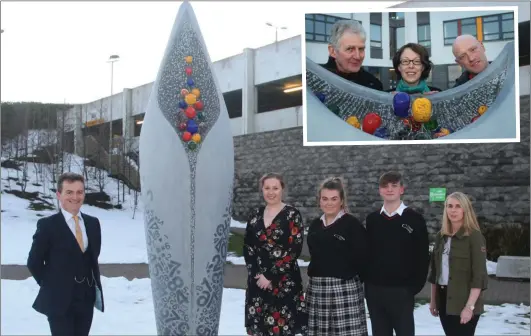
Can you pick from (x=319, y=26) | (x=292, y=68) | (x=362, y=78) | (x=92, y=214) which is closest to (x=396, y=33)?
(x=362, y=78)

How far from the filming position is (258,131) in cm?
1399

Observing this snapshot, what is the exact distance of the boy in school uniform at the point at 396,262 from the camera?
8.86 ft

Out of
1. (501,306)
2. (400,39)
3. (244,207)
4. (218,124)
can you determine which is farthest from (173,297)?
(244,207)

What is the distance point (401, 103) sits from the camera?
20.2ft

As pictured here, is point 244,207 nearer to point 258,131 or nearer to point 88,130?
point 258,131

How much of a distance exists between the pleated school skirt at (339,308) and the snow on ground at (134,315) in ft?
4.60

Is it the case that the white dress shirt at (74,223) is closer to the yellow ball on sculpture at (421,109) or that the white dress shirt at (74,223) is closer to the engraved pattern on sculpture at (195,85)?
the engraved pattern on sculpture at (195,85)

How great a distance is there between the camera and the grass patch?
8516mm

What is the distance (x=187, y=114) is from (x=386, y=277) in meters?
1.41

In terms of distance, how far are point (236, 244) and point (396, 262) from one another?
6.79 meters

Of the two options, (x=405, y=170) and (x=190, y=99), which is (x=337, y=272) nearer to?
(x=190, y=99)

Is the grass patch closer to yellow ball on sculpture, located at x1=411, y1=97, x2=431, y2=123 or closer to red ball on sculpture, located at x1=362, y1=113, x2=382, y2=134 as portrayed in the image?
red ball on sculpture, located at x1=362, y1=113, x2=382, y2=134

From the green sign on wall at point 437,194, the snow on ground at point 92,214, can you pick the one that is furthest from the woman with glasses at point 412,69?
the green sign on wall at point 437,194

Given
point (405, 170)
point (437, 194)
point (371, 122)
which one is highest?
point (371, 122)
